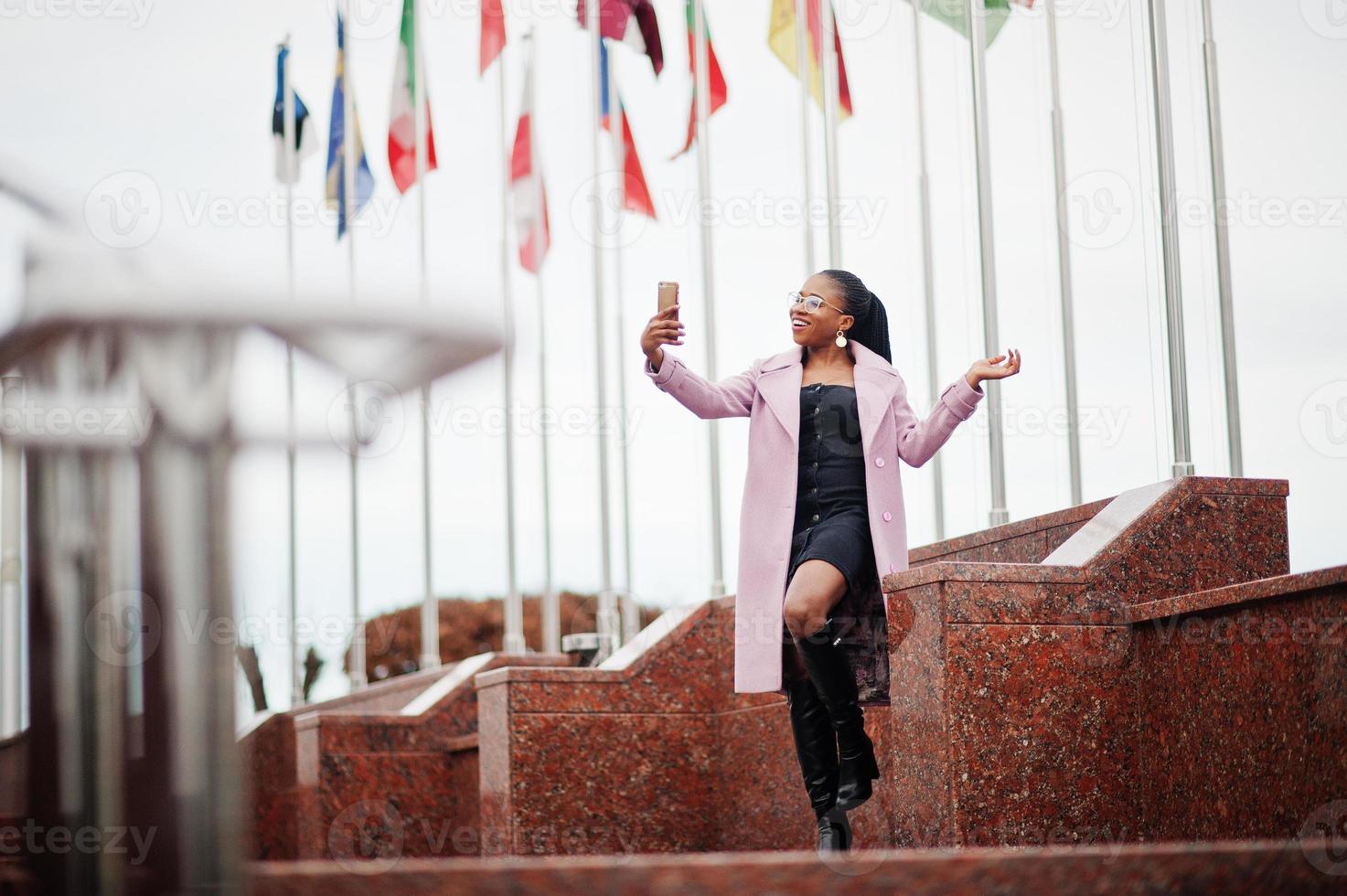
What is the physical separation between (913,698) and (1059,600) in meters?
0.66

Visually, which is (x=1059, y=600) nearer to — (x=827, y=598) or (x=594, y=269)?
(x=827, y=598)

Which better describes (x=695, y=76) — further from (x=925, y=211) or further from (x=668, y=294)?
(x=668, y=294)

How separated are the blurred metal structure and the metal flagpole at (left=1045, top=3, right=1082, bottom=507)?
7.80 metres

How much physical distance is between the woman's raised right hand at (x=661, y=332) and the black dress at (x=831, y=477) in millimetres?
616

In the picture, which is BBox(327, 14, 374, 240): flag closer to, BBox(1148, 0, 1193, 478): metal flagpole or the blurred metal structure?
BBox(1148, 0, 1193, 478): metal flagpole

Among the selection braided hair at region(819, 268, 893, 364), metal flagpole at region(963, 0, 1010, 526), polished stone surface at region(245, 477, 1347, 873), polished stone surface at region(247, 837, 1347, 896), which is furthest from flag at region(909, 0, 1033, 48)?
polished stone surface at region(247, 837, 1347, 896)

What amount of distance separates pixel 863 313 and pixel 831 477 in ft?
2.46

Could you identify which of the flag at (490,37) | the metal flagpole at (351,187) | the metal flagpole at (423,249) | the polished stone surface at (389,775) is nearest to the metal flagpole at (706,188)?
the polished stone surface at (389,775)

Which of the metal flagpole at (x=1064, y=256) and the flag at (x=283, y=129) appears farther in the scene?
the flag at (x=283, y=129)

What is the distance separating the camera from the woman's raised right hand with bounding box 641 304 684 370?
6.25 metres

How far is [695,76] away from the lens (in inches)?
552

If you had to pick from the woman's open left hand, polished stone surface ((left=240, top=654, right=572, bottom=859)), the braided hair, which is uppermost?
the braided hair

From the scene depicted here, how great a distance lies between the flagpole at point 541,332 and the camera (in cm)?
1600

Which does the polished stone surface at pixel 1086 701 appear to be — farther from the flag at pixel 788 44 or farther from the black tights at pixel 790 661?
the flag at pixel 788 44
